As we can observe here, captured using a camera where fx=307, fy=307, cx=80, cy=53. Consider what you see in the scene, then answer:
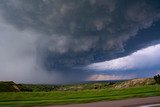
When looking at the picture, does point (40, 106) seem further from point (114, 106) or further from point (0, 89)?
point (0, 89)

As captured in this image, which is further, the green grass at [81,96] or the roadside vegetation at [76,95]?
the roadside vegetation at [76,95]

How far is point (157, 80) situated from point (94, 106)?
1625 inches

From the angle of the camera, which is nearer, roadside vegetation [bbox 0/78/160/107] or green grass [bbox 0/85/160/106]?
green grass [bbox 0/85/160/106]

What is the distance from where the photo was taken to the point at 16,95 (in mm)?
48531

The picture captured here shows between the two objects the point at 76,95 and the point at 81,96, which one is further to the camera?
the point at 76,95

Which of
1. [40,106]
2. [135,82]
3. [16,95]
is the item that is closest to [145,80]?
[135,82]

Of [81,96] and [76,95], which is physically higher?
[76,95]

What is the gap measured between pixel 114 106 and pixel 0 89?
5287 centimetres

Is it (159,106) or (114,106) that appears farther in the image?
(114,106)

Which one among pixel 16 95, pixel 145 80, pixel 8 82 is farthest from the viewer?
pixel 8 82

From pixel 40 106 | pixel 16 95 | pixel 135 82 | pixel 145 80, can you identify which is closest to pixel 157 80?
pixel 145 80

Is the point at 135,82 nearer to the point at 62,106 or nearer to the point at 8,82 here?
the point at 8,82

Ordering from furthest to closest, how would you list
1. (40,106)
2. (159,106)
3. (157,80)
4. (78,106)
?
1. (157,80)
2. (40,106)
3. (78,106)
4. (159,106)

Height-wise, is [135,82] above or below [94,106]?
above
